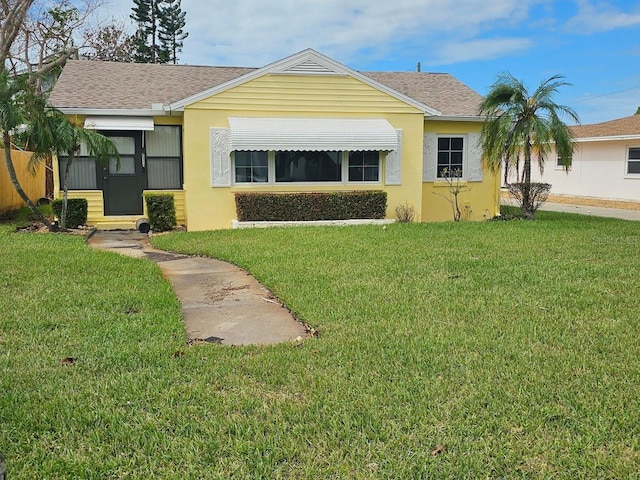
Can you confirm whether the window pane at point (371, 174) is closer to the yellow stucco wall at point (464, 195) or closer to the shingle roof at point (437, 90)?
the yellow stucco wall at point (464, 195)

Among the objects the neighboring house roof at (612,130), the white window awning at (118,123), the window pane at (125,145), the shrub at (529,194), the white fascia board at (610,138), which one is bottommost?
the shrub at (529,194)

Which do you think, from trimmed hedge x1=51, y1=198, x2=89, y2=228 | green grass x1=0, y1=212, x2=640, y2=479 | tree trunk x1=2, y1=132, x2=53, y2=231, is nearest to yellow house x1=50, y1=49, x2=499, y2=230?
trimmed hedge x1=51, y1=198, x2=89, y2=228

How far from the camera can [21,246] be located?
34.1 feet

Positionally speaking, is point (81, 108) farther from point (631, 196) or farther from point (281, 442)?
point (631, 196)

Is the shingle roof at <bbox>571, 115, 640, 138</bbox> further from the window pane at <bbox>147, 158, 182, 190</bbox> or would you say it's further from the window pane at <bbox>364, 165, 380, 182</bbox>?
the window pane at <bbox>147, 158, 182, 190</bbox>

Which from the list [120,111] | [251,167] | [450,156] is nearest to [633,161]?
[450,156]

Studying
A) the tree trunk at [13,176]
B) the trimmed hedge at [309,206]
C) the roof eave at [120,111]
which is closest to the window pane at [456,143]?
the trimmed hedge at [309,206]

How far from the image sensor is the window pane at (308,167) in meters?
15.3

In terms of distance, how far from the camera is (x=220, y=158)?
47.8 feet

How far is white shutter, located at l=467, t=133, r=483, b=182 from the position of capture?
17094 mm

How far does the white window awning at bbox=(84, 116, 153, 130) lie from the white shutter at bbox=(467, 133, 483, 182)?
9351 millimetres

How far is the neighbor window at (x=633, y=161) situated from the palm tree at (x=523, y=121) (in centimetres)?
1224

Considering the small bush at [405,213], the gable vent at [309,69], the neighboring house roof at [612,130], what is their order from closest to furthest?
1. the gable vent at [309,69]
2. the small bush at [405,213]
3. the neighboring house roof at [612,130]

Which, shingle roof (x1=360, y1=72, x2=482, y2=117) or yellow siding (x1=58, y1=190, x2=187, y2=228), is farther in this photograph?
shingle roof (x1=360, y1=72, x2=482, y2=117)
